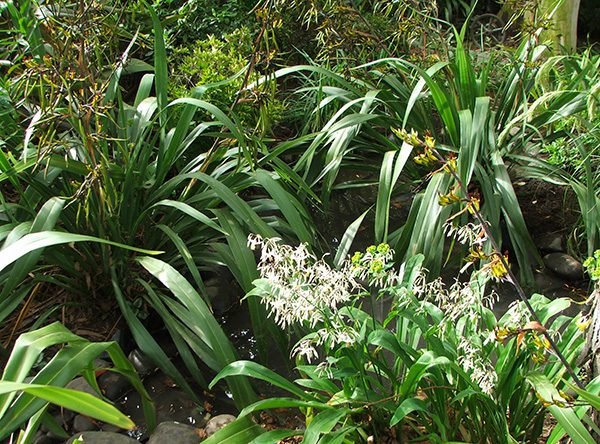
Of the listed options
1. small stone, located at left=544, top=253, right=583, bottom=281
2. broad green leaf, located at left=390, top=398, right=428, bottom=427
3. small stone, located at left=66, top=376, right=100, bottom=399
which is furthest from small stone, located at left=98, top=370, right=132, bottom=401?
small stone, located at left=544, top=253, right=583, bottom=281

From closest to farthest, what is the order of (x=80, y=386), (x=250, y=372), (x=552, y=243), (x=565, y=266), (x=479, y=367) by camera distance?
(x=479, y=367) < (x=250, y=372) < (x=80, y=386) < (x=565, y=266) < (x=552, y=243)

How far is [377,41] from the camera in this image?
323 cm

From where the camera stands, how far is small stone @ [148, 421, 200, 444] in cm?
188

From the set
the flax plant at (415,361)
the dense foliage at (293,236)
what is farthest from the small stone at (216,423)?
the flax plant at (415,361)

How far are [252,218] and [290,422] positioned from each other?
0.81 metres

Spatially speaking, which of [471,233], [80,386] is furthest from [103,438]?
[471,233]

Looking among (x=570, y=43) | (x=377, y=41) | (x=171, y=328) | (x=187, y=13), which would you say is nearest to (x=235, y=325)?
(x=171, y=328)

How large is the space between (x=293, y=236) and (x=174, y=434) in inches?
43.6

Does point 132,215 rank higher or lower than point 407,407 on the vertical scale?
higher

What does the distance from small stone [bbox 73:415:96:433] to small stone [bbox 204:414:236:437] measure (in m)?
0.42

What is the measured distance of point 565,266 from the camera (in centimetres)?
290

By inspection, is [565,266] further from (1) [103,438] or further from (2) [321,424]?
(1) [103,438]

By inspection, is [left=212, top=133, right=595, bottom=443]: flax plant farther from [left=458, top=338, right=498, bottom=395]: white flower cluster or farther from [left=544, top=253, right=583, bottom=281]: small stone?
[left=544, top=253, right=583, bottom=281]: small stone

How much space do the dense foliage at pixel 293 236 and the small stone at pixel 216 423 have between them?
7.3 inches
